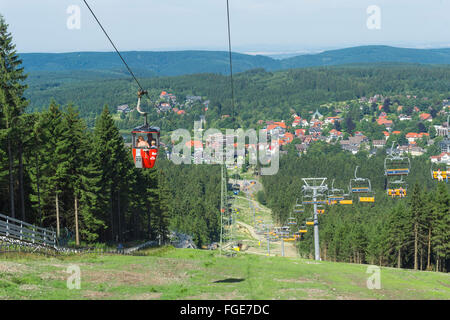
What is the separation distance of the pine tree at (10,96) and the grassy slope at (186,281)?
12.8 metres

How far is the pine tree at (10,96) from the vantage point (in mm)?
42250

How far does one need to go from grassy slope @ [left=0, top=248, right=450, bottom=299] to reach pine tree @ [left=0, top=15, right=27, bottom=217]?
1285cm

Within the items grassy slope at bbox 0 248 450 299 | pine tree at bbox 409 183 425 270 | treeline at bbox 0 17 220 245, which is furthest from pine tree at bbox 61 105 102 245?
pine tree at bbox 409 183 425 270

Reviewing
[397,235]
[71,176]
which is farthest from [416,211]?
[71,176]

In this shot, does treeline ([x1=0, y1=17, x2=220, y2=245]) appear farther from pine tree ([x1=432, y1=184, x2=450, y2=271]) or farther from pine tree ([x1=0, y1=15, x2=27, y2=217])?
pine tree ([x1=432, y1=184, x2=450, y2=271])

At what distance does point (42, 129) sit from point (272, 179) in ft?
475

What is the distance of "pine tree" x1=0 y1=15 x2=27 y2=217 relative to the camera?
42.2 metres

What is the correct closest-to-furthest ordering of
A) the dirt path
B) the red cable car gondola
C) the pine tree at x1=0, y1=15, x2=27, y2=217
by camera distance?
the red cable car gondola, the pine tree at x1=0, y1=15, x2=27, y2=217, the dirt path

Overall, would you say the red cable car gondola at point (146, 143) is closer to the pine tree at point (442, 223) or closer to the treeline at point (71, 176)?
the treeline at point (71, 176)

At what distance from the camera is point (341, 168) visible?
19575 cm

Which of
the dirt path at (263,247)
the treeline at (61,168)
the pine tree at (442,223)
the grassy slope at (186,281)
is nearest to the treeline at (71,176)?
the treeline at (61,168)

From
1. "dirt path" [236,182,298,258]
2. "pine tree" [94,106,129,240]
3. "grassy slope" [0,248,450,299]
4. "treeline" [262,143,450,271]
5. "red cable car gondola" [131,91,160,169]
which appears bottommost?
"dirt path" [236,182,298,258]

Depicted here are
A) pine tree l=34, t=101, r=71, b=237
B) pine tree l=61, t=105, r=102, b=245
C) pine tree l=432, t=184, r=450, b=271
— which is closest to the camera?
pine tree l=34, t=101, r=71, b=237
